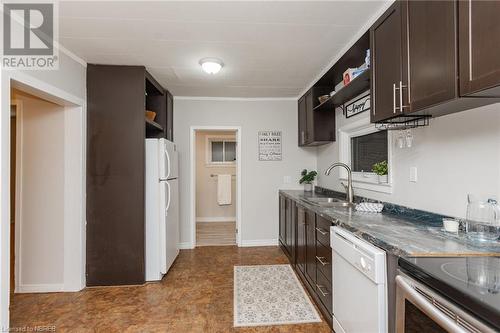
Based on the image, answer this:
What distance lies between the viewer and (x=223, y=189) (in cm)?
627

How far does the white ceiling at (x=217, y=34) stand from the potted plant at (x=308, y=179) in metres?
1.56

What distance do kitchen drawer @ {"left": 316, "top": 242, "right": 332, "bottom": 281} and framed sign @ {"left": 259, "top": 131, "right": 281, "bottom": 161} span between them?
7.49 feet

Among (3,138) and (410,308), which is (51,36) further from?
(410,308)

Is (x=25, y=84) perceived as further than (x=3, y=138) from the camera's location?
Yes

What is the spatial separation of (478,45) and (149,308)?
9.82ft

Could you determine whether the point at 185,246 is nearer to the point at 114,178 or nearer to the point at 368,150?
the point at 114,178

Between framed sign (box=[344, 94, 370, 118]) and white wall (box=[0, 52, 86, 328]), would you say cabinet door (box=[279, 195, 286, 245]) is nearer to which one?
framed sign (box=[344, 94, 370, 118])

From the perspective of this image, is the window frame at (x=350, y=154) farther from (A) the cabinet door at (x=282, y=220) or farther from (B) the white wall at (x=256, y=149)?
(B) the white wall at (x=256, y=149)

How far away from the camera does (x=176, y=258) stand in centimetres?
383

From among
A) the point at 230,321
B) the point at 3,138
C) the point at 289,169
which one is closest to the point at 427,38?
the point at 230,321

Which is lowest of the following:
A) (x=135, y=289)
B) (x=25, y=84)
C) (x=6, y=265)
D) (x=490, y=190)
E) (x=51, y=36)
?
(x=135, y=289)

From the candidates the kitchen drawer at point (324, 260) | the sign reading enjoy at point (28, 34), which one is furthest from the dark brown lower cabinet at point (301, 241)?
the sign reading enjoy at point (28, 34)

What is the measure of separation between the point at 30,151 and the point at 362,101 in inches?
142

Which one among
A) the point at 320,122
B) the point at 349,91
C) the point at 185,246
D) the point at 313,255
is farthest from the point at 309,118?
the point at 185,246
